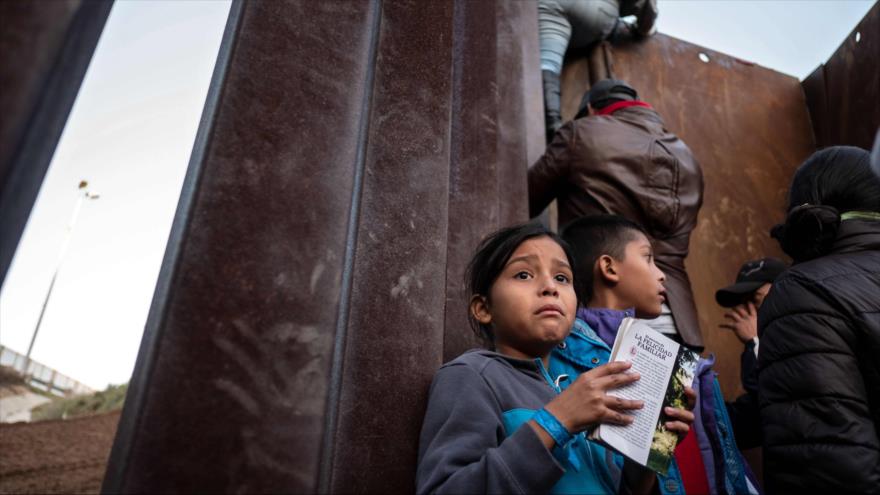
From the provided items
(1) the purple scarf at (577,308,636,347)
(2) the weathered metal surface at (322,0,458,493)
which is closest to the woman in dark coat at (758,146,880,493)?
(1) the purple scarf at (577,308,636,347)

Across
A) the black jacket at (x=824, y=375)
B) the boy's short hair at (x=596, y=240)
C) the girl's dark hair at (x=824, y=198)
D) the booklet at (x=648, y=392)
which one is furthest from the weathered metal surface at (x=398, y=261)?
the girl's dark hair at (x=824, y=198)

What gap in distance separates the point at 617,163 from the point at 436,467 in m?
2.06

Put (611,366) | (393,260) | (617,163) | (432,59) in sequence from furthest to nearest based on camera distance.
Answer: (617,163) → (432,59) → (393,260) → (611,366)

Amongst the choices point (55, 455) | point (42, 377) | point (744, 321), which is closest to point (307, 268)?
point (744, 321)

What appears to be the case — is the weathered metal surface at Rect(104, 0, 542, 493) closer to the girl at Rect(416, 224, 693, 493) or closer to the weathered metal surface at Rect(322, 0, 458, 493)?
the weathered metal surface at Rect(322, 0, 458, 493)

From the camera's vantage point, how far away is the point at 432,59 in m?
2.39

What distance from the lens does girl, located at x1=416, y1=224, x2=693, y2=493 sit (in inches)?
49.0

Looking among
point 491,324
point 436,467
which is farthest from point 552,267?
point 436,467

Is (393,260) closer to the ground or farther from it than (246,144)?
closer to the ground

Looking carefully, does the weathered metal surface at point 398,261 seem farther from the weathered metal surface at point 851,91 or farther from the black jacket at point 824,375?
the weathered metal surface at point 851,91

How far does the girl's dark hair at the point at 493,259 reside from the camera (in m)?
1.93

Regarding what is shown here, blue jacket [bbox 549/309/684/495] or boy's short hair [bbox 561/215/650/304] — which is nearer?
blue jacket [bbox 549/309/684/495]

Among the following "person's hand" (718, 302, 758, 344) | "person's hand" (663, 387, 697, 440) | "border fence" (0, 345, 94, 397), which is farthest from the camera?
"border fence" (0, 345, 94, 397)

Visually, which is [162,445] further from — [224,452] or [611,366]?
[611,366]
